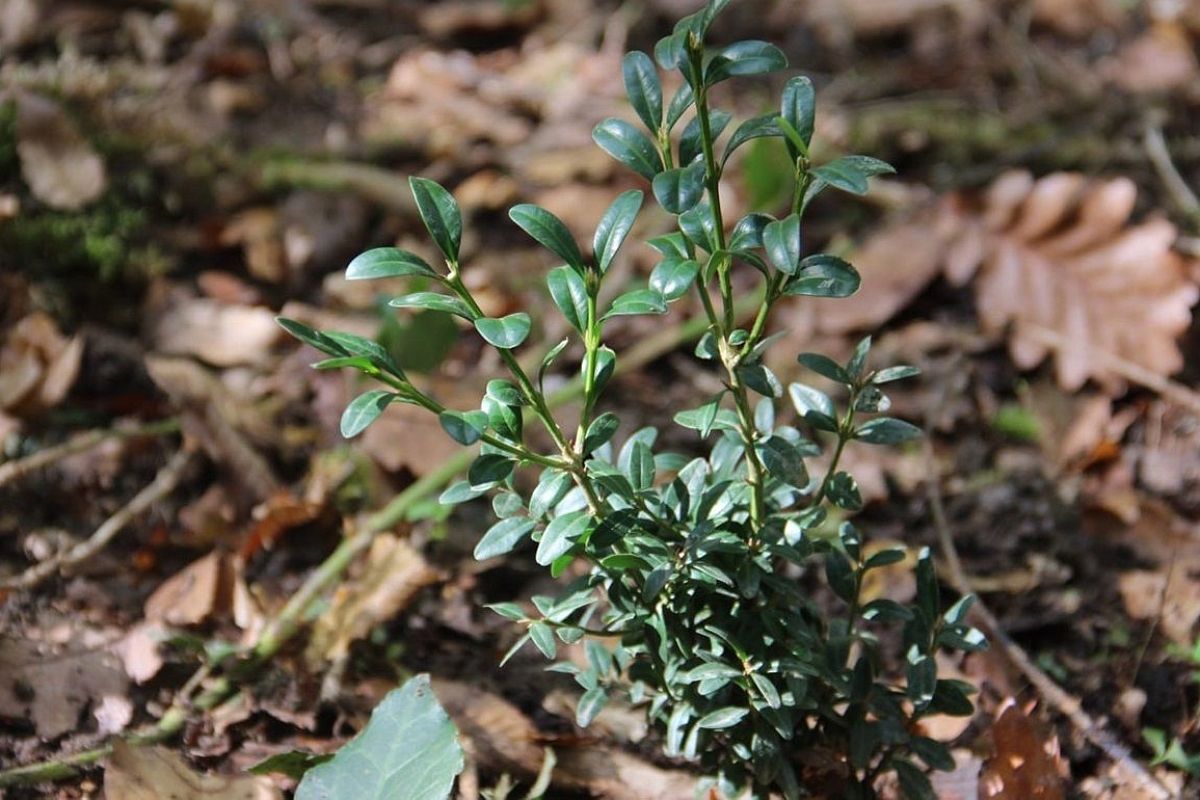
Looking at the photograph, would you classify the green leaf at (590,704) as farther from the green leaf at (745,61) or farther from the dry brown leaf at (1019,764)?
the green leaf at (745,61)

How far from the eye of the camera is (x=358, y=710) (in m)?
1.91

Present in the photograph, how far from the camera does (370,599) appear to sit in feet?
6.95

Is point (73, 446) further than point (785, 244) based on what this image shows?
Yes

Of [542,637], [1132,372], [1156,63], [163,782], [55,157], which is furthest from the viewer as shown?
[1156,63]

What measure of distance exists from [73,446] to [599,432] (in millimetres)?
1478

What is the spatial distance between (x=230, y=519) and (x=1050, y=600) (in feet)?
5.38

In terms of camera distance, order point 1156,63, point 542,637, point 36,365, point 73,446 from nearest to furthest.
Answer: point 542,637 < point 73,446 < point 36,365 < point 1156,63

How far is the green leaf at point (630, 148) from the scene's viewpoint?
1.34 metres

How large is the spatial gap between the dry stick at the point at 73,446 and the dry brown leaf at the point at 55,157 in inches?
27.3

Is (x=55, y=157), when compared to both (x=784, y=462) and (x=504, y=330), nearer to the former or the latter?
(x=504, y=330)

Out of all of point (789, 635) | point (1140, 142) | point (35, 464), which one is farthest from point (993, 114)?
point (35, 464)

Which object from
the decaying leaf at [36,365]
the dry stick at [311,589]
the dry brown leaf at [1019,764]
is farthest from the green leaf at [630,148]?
the decaying leaf at [36,365]

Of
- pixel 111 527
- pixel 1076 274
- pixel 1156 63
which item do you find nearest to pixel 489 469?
pixel 111 527

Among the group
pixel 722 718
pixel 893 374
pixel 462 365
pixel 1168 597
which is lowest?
pixel 1168 597
